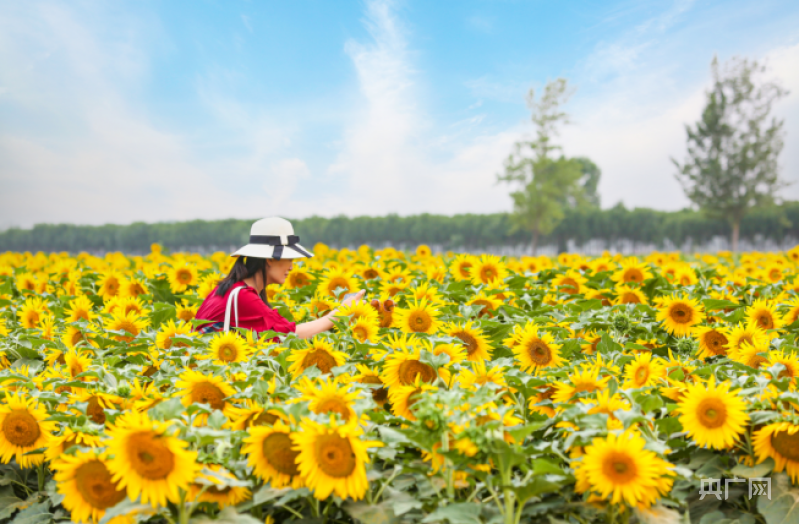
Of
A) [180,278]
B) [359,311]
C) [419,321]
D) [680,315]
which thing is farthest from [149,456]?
[180,278]

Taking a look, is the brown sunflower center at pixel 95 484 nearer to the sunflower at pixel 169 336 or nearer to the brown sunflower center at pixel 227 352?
the brown sunflower center at pixel 227 352

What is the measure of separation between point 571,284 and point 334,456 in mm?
4316

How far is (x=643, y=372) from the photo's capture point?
2775mm

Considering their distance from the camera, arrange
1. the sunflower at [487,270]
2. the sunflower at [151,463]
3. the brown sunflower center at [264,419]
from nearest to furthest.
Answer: the sunflower at [151,463] < the brown sunflower center at [264,419] < the sunflower at [487,270]

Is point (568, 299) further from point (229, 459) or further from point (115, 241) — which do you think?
point (115, 241)

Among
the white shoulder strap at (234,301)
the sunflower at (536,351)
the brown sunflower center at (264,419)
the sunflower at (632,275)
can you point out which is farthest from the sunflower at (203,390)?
the sunflower at (632,275)

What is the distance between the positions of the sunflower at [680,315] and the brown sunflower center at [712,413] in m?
2.26

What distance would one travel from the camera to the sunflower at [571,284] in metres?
5.56

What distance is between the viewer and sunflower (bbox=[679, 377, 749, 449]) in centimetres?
211

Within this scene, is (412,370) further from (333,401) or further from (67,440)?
(67,440)

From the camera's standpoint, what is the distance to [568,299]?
5199mm

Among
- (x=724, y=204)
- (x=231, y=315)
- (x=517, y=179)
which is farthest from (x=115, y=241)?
(x=231, y=315)

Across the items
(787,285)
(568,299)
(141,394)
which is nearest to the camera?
(141,394)

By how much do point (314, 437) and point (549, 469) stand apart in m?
0.75
